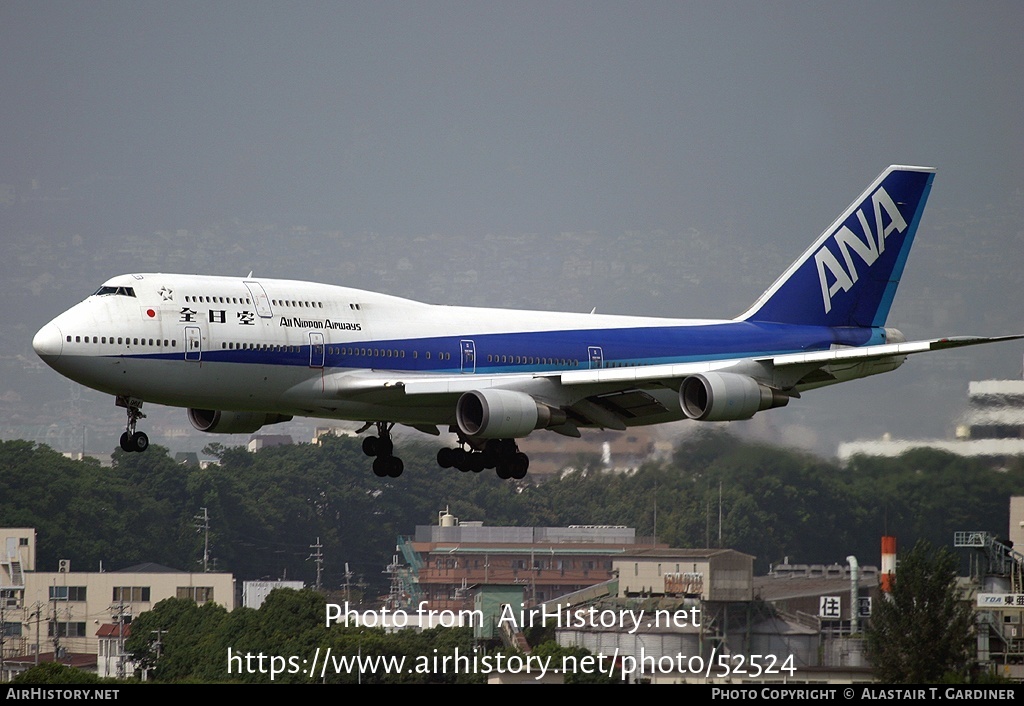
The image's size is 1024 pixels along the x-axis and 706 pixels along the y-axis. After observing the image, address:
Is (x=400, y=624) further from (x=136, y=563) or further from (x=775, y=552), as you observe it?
(x=136, y=563)

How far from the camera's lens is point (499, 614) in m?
59.5

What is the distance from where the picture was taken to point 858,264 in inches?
1966

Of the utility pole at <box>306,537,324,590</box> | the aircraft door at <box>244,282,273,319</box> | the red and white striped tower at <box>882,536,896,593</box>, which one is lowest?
the utility pole at <box>306,537,324,590</box>

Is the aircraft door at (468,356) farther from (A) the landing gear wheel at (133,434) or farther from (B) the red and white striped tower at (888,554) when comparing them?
(B) the red and white striped tower at (888,554)

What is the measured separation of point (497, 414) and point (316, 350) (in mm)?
4788

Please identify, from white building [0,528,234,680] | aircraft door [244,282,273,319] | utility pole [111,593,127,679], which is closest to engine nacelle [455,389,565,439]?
aircraft door [244,282,273,319]

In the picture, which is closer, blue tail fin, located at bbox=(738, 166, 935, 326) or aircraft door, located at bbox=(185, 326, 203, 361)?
aircraft door, located at bbox=(185, 326, 203, 361)

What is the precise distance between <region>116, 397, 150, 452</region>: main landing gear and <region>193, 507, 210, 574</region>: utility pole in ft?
144

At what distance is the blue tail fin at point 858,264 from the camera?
49.2 m

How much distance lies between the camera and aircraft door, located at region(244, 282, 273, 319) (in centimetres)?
3862

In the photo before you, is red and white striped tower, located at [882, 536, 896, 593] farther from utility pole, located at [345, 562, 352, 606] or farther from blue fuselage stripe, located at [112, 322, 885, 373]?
utility pole, located at [345, 562, 352, 606]

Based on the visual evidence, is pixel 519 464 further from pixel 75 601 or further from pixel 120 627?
pixel 75 601

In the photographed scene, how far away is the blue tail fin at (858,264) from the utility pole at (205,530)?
135 ft
